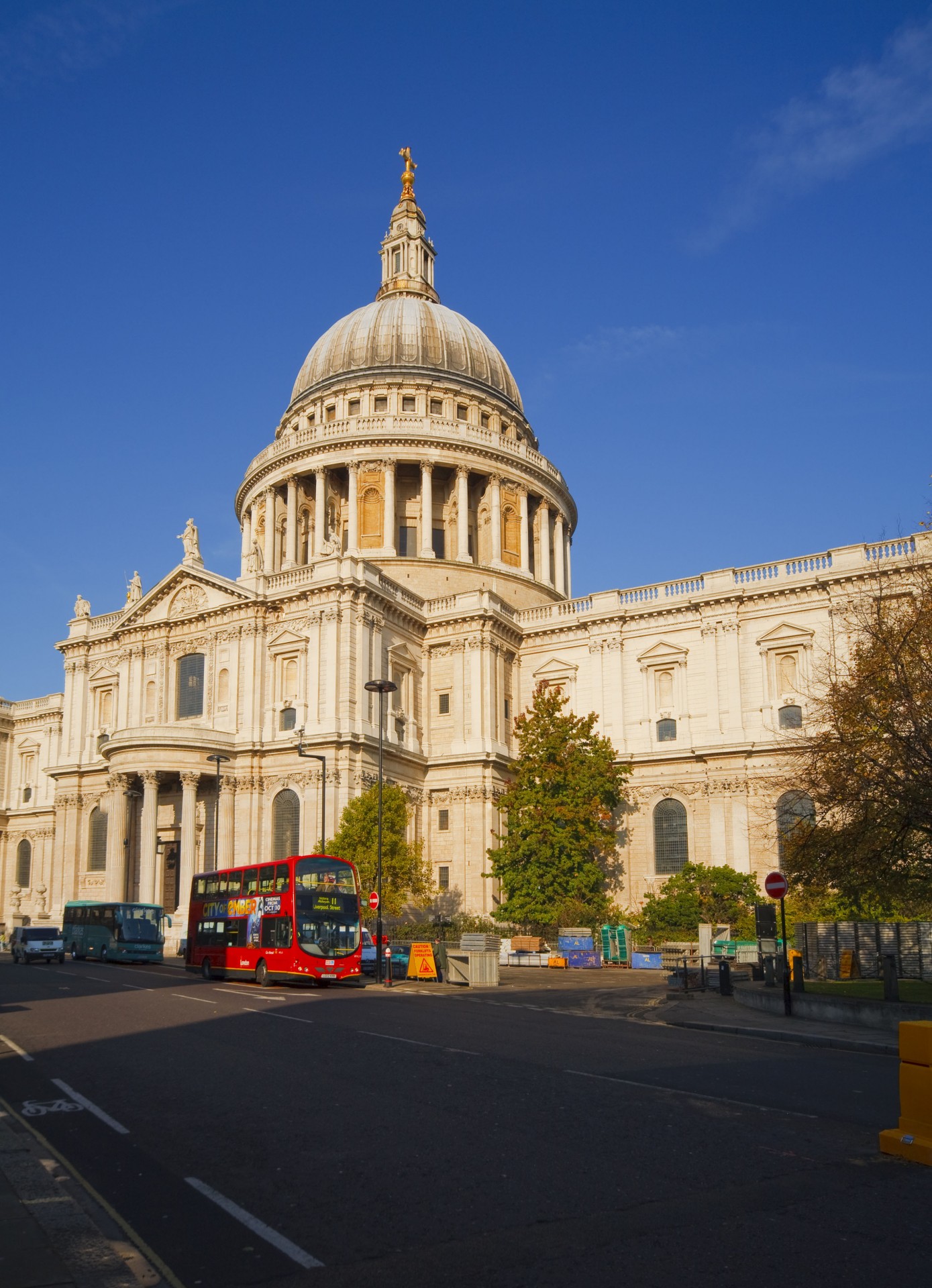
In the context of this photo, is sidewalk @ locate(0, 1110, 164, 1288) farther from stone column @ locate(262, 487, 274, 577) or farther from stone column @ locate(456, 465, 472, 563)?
stone column @ locate(262, 487, 274, 577)

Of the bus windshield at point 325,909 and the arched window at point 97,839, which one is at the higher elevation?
the arched window at point 97,839

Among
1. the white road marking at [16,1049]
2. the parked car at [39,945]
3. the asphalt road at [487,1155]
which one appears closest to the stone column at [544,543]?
the parked car at [39,945]

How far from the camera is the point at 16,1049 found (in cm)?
1747

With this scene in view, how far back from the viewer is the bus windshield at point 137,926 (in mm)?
44750

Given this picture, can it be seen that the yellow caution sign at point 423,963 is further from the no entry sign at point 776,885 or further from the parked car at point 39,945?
the parked car at point 39,945

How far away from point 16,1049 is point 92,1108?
614cm

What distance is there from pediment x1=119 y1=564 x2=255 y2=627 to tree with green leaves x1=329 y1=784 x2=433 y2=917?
1418 cm

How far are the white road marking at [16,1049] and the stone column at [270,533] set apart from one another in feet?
176

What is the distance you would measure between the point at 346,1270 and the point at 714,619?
1951 inches

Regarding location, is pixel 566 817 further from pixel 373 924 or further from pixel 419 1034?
pixel 419 1034

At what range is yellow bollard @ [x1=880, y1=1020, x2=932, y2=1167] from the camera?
933 cm

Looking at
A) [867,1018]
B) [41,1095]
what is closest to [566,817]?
[867,1018]

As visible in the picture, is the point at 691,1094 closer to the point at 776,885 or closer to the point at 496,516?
the point at 776,885

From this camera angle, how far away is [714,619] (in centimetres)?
5438
